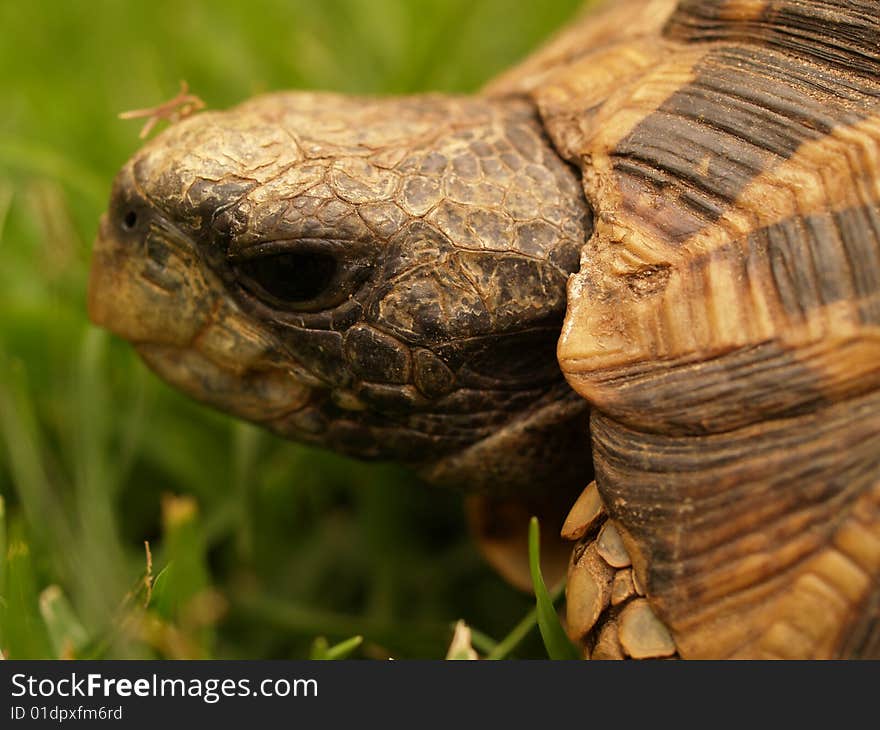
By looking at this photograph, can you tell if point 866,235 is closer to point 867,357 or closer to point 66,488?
point 867,357

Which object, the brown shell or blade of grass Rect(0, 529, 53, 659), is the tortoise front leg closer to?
the brown shell

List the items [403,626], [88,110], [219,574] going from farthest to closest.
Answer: [88,110] < [219,574] < [403,626]

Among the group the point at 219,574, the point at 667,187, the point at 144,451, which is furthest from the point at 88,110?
the point at 667,187

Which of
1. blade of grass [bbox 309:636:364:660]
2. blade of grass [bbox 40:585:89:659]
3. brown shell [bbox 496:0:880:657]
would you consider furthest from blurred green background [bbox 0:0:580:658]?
brown shell [bbox 496:0:880:657]

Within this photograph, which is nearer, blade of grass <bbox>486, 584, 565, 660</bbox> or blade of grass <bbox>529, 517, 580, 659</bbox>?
blade of grass <bbox>529, 517, 580, 659</bbox>

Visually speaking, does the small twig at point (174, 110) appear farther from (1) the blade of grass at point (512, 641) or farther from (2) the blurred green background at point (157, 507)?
(1) the blade of grass at point (512, 641)

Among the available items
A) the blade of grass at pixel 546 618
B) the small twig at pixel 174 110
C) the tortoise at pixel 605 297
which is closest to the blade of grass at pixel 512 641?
the blade of grass at pixel 546 618
